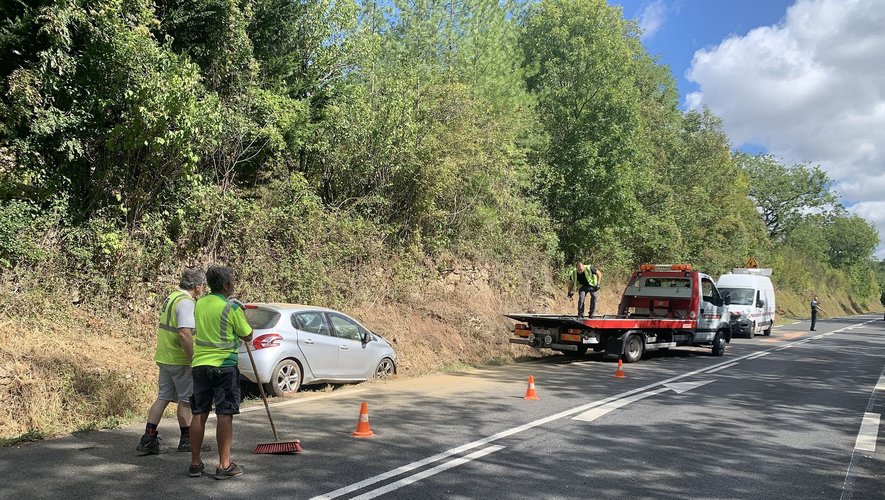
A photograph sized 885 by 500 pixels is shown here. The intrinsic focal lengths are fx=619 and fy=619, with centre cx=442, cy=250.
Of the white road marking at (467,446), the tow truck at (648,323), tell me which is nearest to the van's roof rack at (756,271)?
the tow truck at (648,323)

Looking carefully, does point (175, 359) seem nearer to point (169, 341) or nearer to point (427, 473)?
point (169, 341)

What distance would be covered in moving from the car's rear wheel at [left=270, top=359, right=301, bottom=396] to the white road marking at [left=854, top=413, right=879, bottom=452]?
7.27m

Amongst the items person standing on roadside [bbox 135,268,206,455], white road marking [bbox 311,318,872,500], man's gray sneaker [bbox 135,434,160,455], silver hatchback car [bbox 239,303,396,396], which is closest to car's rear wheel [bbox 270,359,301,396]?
silver hatchback car [bbox 239,303,396,396]

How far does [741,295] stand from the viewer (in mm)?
26734

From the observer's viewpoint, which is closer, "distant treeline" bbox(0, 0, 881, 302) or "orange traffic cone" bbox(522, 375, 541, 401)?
"orange traffic cone" bbox(522, 375, 541, 401)

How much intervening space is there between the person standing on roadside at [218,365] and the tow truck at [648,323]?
946cm

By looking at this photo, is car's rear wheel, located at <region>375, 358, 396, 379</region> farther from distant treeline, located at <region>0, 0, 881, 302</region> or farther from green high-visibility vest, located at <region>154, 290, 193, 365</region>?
green high-visibility vest, located at <region>154, 290, 193, 365</region>

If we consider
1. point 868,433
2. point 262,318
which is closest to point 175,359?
point 262,318

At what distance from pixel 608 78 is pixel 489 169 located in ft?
33.3

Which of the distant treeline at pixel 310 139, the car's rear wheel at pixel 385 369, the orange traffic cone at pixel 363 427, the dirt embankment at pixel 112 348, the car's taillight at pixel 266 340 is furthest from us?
the car's rear wheel at pixel 385 369

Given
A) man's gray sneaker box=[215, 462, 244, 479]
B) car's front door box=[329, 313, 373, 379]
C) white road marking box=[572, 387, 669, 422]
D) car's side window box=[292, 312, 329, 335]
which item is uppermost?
car's side window box=[292, 312, 329, 335]

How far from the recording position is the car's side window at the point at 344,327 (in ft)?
33.3

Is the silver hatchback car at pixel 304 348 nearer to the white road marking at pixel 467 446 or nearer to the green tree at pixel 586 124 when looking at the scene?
the white road marking at pixel 467 446

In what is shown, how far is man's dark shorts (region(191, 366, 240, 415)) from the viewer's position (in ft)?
16.7
